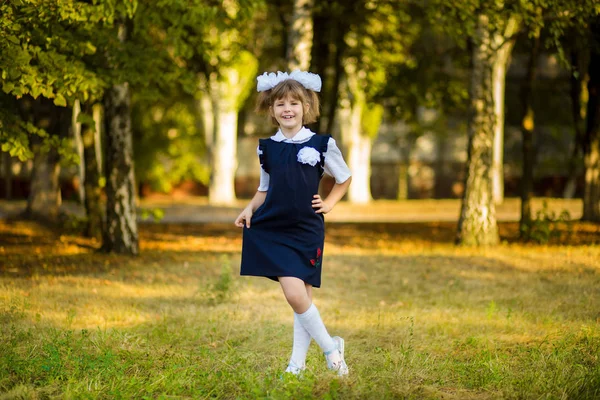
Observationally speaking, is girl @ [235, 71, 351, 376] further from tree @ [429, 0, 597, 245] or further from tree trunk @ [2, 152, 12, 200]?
tree trunk @ [2, 152, 12, 200]

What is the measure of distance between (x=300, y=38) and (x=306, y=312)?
8912 millimetres

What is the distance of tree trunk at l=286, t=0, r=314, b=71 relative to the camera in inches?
509

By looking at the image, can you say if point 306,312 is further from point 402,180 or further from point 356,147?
point 402,180

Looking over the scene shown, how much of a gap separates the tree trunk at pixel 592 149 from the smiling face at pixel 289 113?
37.1 ft

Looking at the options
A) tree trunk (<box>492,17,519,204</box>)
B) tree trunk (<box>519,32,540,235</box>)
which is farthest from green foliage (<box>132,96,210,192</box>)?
tree trunk (<box>519,32,540,235</box>)

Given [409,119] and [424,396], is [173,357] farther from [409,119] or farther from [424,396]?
[409,119]

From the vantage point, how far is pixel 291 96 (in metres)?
4.82

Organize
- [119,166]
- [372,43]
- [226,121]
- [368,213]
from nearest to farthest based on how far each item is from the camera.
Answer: [119,166] < [372,43] < [368,213] < [226,121]

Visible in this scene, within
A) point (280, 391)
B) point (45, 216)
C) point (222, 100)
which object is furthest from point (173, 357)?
point (222, 100)

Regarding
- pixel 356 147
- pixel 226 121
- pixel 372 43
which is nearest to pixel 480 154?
pixel 372 43

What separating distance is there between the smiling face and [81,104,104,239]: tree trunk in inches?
335

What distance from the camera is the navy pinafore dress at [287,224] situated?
15.4 feet

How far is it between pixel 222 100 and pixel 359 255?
15.8 m

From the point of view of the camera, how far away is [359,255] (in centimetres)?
1192
